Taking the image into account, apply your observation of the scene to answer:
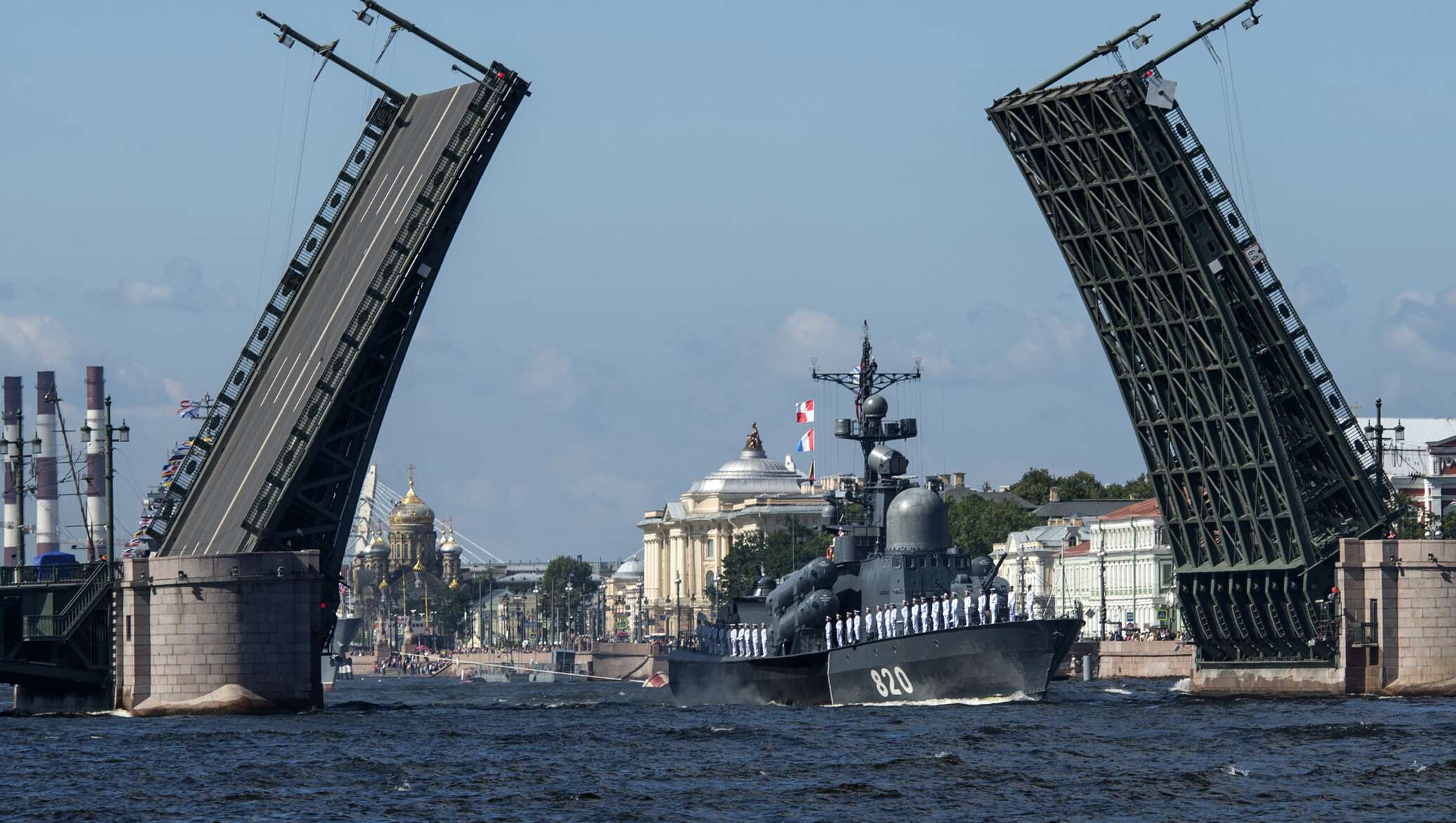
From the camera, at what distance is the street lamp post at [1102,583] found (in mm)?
99938

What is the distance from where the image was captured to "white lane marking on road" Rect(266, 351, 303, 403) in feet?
171

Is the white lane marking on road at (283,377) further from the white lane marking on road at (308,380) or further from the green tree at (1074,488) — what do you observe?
the green tree at (1074,488)

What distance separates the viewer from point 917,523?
2170 inches

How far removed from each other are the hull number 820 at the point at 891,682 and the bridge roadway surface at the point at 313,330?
12.1 meters

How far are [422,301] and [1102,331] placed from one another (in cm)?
1330

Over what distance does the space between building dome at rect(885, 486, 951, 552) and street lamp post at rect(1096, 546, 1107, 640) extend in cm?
4330

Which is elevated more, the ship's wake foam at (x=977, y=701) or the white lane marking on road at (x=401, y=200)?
the white lane marking on road at (x=401, y=200)

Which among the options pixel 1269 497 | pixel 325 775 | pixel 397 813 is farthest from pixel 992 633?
pixel 397 813

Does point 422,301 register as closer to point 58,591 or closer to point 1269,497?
point 58,591

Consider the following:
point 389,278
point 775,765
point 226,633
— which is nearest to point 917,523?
point 389,278

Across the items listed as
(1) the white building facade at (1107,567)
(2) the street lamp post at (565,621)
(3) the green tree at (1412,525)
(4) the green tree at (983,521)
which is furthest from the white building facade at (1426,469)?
(2) the street lamp post at (565,621)

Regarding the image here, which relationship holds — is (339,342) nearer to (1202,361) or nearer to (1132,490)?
(1202,361)

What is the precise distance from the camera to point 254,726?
4862 centimetres

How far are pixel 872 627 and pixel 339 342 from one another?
12059mm
